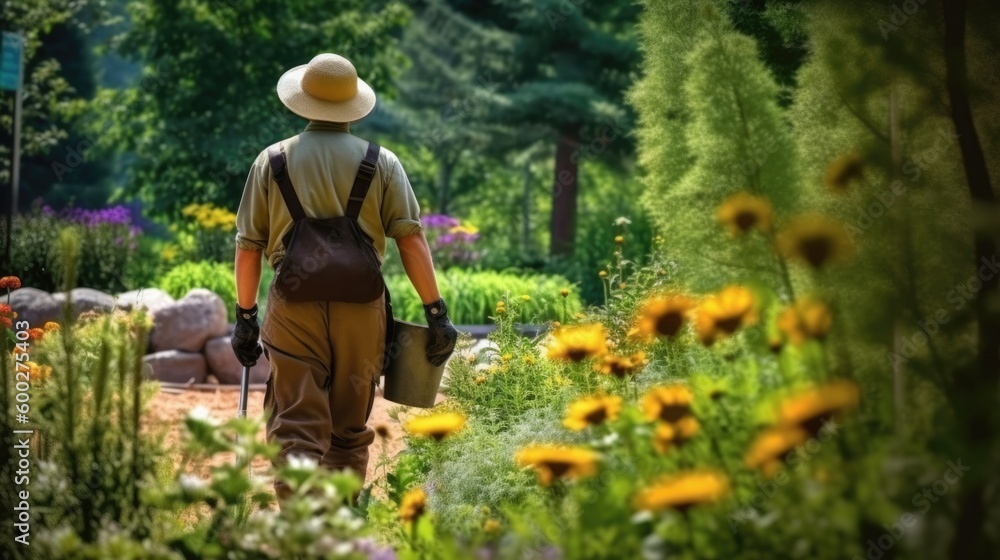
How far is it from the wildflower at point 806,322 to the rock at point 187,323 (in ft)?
23.8

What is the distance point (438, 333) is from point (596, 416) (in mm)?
2030

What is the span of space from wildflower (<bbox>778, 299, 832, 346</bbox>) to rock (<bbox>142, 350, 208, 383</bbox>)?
7103 mm

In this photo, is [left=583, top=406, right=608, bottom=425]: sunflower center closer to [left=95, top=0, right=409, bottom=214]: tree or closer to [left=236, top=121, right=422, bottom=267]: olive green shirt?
[left=236, top=121, right=422, bottom=267]: olive green shirt

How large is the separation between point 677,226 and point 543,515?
2415 mm

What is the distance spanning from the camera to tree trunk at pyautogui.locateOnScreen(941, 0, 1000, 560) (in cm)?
216

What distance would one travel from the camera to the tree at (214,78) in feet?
46.2

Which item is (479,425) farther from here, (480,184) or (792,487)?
(480,184)

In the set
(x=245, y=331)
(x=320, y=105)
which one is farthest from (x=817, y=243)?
(x=245, y=331)

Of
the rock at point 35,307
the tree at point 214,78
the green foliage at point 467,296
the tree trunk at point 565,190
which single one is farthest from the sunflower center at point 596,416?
the tree trunk at point 565,190

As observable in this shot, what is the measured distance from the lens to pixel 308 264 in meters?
3.98

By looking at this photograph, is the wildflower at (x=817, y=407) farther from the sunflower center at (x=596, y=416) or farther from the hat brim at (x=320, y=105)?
the hat brim at (x=320, y=105)

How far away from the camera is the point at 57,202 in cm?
2533

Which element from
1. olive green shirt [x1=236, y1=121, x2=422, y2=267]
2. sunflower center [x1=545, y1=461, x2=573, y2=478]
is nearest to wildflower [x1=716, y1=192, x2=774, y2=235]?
sunflower center [x1=545, y1=461, x2=573, y2=478]

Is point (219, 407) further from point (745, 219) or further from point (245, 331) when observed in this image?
point (745, 219)
